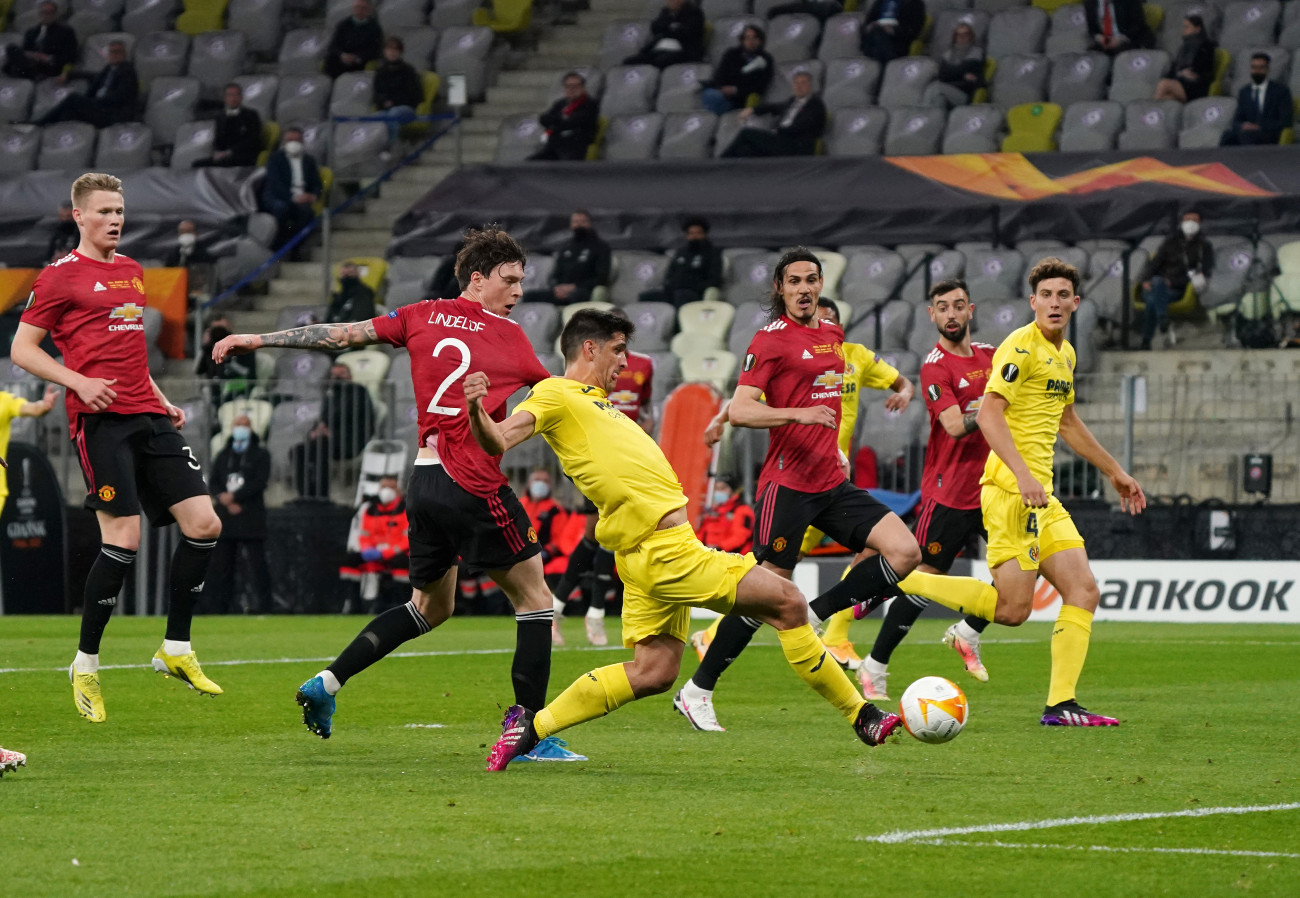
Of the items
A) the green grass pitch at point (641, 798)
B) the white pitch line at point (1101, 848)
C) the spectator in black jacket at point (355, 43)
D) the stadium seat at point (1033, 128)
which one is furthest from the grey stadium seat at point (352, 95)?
the white pitch line at point (1101, 848)

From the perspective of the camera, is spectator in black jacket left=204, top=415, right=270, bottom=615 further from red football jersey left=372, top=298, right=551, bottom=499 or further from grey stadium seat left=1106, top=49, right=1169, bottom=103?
red football jersey left=372, top=298, right=551, bottom=499

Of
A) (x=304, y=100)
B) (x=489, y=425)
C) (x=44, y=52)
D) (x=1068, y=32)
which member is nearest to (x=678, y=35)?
(x=1068, y=32)

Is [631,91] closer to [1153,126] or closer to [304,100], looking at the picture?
[304,100]

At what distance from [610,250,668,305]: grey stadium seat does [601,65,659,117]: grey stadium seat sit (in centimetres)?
326

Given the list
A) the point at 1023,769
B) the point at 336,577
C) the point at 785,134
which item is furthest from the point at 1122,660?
the point at 785,134

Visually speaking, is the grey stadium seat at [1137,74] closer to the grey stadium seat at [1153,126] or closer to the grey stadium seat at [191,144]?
the grey stadium seat at [1153,126]

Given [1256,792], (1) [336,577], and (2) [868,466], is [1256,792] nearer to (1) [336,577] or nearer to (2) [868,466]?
(2) [868,466]

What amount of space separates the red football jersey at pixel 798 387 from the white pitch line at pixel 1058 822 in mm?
3696

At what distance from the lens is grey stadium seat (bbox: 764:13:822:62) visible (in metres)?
26.1

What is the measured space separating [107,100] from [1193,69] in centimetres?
1497

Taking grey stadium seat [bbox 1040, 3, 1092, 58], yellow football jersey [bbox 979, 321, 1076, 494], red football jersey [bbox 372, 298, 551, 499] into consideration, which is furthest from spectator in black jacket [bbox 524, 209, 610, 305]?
red football jersey [bbox 372, 298, 551, 499]

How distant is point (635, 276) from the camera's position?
23547 mm

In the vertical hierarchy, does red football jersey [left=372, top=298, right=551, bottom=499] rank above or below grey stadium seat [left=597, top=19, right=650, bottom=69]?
above

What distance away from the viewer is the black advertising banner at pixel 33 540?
1998cm
